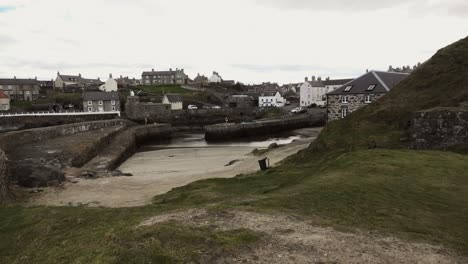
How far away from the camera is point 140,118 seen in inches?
3263

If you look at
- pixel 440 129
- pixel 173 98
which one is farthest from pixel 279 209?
pixel 173 98

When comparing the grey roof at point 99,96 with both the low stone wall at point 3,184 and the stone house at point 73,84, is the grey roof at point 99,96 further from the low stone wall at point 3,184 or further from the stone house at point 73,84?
the low stone wall at point 3,184

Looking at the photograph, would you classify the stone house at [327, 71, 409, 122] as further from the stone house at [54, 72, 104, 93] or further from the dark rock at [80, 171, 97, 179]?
the stone house at [54, 72, 104, 93]

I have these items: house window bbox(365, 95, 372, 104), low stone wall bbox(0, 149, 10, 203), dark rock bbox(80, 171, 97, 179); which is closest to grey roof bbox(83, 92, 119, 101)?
house window bbox(365, 95, 372, 104)

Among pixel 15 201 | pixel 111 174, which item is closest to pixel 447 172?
pixel 15 201

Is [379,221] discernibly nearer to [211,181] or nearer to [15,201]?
[211,181]

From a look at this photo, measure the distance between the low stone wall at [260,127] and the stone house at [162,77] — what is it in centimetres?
8787

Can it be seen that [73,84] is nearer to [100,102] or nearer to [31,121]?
[100,102]

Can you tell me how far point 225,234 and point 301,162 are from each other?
1596cm

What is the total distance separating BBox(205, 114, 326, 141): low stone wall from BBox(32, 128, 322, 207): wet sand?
19.1 m

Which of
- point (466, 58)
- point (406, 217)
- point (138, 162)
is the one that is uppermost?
point (466, 58)

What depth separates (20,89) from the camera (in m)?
107

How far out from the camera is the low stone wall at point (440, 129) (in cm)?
2053

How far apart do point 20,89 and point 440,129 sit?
112 metres
